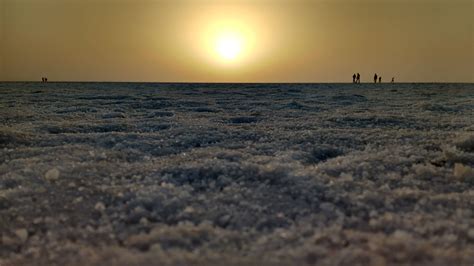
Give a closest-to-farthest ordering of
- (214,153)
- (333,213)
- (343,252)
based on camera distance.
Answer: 1. (343,252)
2. (333,213)
3. (214,153)

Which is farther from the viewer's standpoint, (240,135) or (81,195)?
(240,135)

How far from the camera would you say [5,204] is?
224 centimetres

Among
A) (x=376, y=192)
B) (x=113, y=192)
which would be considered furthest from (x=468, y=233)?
(x=113, y=192)

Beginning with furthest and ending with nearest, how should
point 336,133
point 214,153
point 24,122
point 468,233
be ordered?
point 24,122 < point 336,133 < point 214,153 < point 468,233

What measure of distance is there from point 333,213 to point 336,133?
8.23ft

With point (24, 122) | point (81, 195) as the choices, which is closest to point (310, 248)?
point (81, 195)

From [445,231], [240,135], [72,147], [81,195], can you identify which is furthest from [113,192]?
[240,135]

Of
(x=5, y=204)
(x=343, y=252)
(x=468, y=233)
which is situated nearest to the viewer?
(x=343, y=252)

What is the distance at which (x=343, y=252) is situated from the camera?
161 cm

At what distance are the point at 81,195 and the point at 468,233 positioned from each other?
2.15 meters

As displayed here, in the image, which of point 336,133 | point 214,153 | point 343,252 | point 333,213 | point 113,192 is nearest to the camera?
point 343,252

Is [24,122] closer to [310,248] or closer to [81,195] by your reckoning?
[81,195]

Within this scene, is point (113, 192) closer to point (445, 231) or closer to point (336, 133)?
point (445, 231)

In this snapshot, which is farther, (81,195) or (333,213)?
(81,195)
